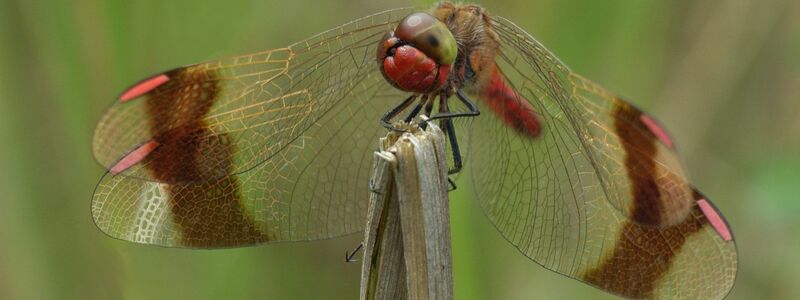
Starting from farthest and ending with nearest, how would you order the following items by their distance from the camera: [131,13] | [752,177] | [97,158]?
[752,177]
[131,13]
[97,158]

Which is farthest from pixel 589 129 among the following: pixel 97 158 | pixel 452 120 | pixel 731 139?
pixel 731 139

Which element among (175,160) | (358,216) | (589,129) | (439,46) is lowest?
(358,216)

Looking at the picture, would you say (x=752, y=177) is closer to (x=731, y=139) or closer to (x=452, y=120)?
(x=731, y=139)

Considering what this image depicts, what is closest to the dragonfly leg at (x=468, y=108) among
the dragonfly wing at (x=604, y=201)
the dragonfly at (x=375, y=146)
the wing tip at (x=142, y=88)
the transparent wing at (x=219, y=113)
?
the dragonfly at (x=375, y=146)

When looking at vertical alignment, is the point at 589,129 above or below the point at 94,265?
above

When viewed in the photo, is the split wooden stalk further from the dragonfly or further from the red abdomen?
the red abdomen

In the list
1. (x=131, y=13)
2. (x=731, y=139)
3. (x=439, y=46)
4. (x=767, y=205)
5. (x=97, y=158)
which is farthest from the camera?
(x=731, y=139)

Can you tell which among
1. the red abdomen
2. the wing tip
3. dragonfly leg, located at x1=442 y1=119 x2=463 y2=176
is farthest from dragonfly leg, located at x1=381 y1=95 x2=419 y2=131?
the wing tip

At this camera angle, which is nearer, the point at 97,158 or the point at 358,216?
the point at 97,158
